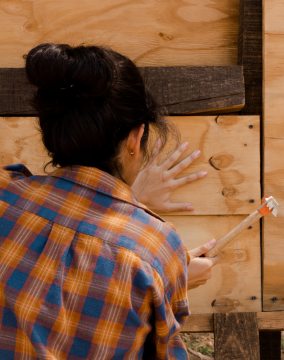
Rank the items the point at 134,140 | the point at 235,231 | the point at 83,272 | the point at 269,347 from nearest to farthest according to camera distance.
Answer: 1. the point at 83,272
2. the point at 134,140
3. the point at 235,231
4. the point at 269,347

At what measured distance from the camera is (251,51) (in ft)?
7.70

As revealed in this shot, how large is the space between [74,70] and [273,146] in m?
1.14

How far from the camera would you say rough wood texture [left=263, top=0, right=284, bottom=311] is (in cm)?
235

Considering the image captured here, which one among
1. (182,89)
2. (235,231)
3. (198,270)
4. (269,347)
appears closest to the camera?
(198,270)

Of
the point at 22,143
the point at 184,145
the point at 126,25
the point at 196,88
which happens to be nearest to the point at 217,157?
the point at 184,145

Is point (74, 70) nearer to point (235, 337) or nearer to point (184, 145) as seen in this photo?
point (184, 145)

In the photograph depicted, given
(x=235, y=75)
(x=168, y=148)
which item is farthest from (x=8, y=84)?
(x=235, y=75)

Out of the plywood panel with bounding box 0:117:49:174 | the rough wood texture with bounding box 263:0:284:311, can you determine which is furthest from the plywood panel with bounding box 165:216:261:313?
the plywood panel with bounding box 0:117:49:174

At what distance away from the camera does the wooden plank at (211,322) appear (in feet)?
7.83

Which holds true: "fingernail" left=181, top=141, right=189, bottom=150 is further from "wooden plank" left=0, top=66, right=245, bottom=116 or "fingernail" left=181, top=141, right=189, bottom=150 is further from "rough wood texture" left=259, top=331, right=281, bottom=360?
"rough wood texture" left=259, top=331, right=281, bottom=360

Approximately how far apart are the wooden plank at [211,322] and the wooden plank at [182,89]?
2.50 ft

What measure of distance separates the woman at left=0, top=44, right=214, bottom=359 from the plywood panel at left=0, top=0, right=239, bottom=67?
85 cm

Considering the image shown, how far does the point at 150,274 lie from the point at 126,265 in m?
0.06

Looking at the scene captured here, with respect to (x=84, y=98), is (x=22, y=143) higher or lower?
lower
